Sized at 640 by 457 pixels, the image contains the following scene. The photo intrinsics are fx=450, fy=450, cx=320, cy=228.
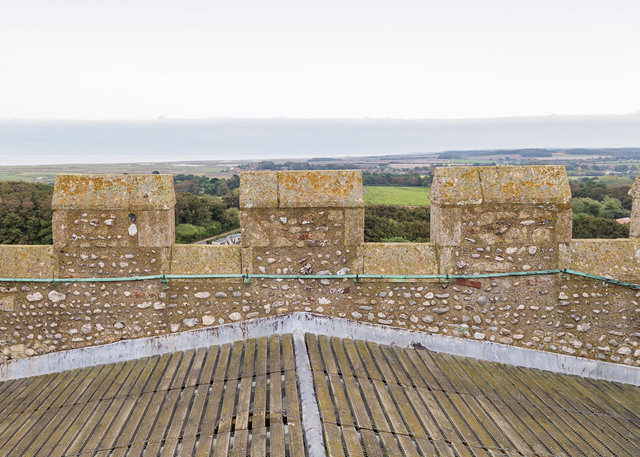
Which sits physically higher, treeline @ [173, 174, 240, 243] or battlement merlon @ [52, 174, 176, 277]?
battlement merlon @ [52, 174, 176, 277]

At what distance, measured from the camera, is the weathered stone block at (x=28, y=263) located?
13.0 feet

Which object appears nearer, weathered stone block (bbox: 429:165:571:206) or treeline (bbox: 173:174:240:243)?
weathered stone block (bbox: 429:165:571:206)

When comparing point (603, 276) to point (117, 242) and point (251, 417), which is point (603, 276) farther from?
point (117, 242)

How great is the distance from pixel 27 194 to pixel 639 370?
2191 centimetres

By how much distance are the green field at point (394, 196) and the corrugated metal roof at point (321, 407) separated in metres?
18.0

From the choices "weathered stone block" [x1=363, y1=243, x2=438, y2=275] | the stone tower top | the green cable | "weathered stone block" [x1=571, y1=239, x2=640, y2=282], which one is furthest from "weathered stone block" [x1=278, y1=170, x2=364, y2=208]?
"weathered stone block" [x1=571, y1=239, x2=640, y2=282]

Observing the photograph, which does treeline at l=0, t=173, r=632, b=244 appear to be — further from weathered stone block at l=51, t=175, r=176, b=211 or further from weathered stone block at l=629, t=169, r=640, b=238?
weathered stone block at l=51, t=175, r=176, b=211

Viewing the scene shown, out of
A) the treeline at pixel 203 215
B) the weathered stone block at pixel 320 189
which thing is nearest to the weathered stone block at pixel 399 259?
the weathered stone block at pixel 320 189

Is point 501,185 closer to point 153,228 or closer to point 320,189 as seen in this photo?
point 320,189

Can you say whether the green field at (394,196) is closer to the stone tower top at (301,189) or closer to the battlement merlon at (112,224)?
the stone tower top at (301,189)

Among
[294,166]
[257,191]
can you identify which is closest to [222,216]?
[294,166]

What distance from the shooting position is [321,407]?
2.12 metres

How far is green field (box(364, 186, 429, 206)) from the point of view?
23222 mm

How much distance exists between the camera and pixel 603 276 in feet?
13.1
